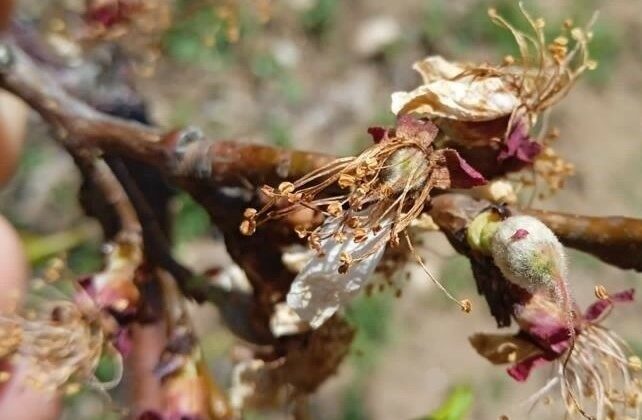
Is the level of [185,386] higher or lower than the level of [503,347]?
lower

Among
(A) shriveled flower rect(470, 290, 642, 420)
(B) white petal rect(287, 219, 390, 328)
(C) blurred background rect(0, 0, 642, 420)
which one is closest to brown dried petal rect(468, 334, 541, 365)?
(A) shriveled flower rect(470, 290, 642, 420)

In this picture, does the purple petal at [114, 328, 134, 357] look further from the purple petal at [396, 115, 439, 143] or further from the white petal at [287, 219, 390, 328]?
the purple petal at [396, 115, 439, 143]

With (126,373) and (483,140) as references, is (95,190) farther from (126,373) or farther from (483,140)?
(483,140)

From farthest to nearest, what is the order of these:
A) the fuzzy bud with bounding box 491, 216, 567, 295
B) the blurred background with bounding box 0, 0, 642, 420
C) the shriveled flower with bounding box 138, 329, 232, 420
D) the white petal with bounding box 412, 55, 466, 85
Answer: the blurred background with bounding box 0, 0, 642, 420, the shriveled flower with bounding box 138, 329, 232, 420, the white petal with bounding box 412, 55, 466, 85, the fuzzy bud with bounding box 491, 216, 567, 295

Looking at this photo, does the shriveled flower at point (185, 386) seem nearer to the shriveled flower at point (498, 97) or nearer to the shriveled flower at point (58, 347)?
the shriveled flower at point (58, 347)

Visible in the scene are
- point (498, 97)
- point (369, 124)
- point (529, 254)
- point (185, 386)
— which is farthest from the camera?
point (369, 124)

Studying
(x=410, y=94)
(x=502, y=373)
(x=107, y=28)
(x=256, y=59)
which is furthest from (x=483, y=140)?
(x=256, y=59)

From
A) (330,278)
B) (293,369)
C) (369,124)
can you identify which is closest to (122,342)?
(293,369)

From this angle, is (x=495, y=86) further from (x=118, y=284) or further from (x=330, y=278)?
(x=118, y=284)
